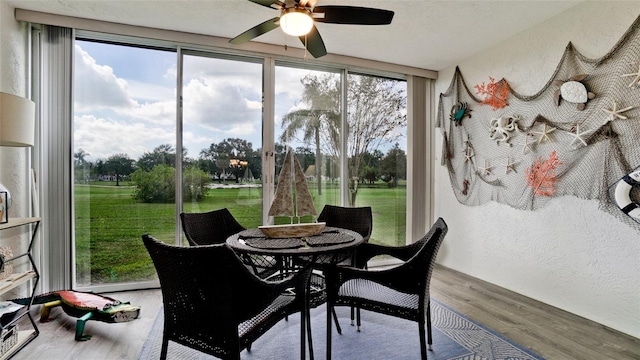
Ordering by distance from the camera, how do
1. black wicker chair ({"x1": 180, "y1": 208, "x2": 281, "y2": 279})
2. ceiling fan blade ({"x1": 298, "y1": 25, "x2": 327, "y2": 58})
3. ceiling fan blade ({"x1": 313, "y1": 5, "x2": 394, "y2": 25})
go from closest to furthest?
1. ceiling fan blade ({"x1": 313, "y1": 5, "x2": 394, "y2": 25})
2. ceiling fan blade ({"x1": 298, "y1": 25, "x2": 327, "y2": 58})
3. black wicker chair ({"x1": 180, "y1": 208, "x2": 281, "y2": 279})

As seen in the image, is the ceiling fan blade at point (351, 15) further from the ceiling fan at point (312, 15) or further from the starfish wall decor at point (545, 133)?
the starfish wall decor at point (545, 133)

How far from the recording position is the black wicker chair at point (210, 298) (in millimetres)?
1351

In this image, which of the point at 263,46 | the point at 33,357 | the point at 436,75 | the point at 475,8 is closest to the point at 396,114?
the point at 436,75

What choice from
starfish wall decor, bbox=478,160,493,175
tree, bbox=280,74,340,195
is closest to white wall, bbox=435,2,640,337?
starfish wall decor, bbox=478,160,493,175

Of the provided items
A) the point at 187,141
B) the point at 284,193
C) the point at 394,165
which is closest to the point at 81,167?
the point at 187,141

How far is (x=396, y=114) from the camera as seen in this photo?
399 cm

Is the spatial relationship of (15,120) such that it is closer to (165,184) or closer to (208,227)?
(165,184)

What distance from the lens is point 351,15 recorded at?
1.87 meters

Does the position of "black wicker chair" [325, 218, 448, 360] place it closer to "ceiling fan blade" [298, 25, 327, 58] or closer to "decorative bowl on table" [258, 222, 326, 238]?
"decorative bowl on table" [258, 222, 326, 238]

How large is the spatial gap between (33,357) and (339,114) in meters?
3.27

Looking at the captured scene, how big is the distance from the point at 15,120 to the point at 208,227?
4.59 feet

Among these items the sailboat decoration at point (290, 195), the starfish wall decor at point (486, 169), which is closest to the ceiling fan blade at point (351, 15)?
the sailboat decoration at point (290, 195)

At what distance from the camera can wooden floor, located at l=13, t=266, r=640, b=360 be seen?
198 centimetres

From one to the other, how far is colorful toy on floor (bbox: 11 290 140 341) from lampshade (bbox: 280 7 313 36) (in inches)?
90.0
